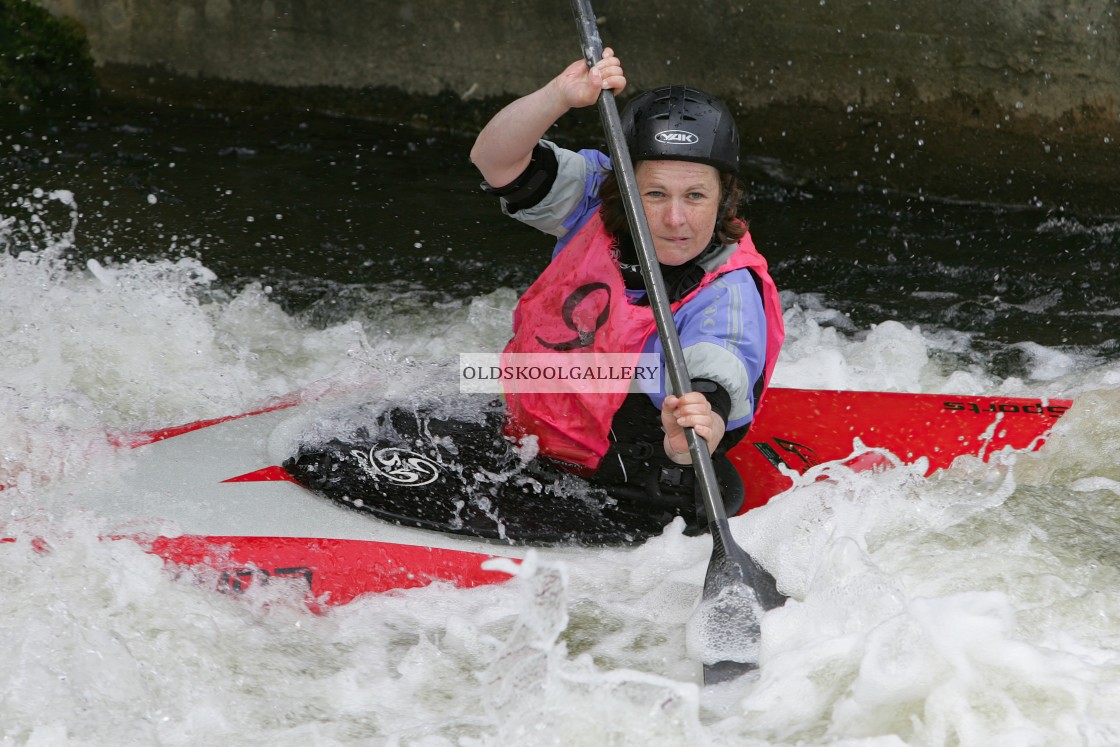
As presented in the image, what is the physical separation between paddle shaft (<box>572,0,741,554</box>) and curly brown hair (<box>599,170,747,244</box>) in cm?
7

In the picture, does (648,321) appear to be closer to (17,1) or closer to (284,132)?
(284,132)

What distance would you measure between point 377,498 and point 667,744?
97cm

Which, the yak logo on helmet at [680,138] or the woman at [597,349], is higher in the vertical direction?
the yak logo on helmet at [680,138]

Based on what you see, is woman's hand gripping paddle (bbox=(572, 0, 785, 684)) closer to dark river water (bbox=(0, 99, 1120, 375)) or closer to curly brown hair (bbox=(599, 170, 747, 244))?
curly brown hair (bbox=(599, 170, 747, 244))

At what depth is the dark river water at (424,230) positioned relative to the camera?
15.5 feet

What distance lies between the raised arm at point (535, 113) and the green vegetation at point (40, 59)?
4525mm

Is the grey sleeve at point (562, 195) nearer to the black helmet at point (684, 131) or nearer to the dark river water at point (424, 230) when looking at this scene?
the black helmet at point (684, 131)

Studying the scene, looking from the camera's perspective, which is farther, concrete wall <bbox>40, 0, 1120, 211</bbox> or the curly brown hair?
concrete wall <bbox>40, 0, 1120, 211</bbox>

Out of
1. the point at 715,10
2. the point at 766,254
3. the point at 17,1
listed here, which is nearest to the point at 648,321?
the point at 766,254

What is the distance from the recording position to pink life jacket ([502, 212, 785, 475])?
8.37ft

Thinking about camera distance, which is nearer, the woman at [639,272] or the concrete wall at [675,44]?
the woman at [639,272]

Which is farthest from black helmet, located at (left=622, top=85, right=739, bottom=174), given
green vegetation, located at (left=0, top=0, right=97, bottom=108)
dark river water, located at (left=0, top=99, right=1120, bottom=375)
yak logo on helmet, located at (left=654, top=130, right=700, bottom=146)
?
green vegetation, located at (left=0, top=0, right=97, bottom=108)

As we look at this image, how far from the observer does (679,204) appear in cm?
246

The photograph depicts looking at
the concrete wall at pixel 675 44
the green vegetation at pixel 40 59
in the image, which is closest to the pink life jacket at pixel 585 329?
the concrete wall at pixel 675 44
